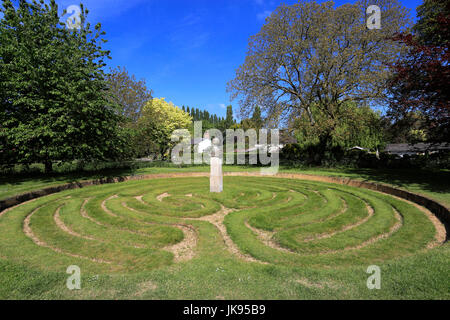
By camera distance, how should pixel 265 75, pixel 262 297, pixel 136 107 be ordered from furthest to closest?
pixel 136 107, pixel 265 75, pixel 262 297

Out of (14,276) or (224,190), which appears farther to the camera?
(224,190)

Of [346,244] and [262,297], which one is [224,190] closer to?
[346,244]

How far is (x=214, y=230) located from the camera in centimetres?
792

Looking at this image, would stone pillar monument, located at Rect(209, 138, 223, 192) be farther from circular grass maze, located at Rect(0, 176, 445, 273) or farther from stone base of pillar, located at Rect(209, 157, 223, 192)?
circular grass maze, located at Rect(0, 176, 445, 273)

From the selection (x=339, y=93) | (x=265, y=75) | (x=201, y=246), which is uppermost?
(x=265, y=75)

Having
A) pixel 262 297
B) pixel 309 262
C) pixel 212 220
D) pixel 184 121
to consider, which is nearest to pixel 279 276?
pixel 262 297

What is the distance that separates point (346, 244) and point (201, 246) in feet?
14.3

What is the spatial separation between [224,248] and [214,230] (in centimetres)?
139

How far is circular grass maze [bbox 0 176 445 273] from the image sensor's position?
5918 mm

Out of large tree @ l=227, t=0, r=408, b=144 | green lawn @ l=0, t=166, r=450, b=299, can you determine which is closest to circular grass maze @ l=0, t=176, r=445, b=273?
green lawn @ l=0, t=166, r=450, b=299

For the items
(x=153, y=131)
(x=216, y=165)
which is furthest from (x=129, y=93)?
(x=216, y=165)

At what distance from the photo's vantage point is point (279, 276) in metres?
4.74

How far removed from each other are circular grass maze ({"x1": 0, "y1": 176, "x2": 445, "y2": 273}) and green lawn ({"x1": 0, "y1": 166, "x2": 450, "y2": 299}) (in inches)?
1.4
